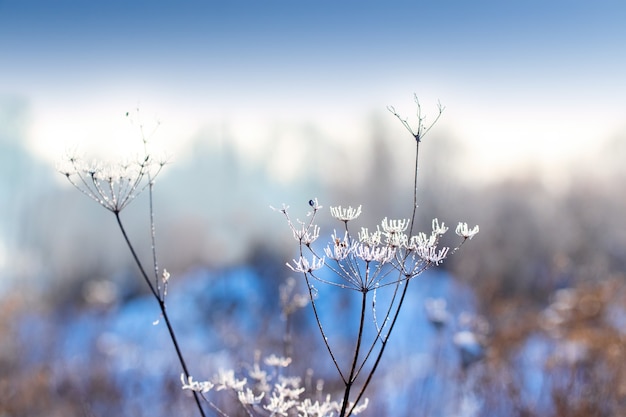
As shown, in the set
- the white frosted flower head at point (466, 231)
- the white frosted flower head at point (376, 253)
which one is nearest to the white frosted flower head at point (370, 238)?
the white frosted flower head at point (376, 253)

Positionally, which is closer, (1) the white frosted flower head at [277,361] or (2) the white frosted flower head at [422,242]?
(2) the white frosted flower head at [422,242]

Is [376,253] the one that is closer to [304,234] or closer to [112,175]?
[304,234]

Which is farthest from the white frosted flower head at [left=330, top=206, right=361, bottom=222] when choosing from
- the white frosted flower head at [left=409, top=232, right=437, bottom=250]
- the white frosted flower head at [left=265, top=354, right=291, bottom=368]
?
the white frosted flower head at [left=265, top=354, right=291, bottom=368]

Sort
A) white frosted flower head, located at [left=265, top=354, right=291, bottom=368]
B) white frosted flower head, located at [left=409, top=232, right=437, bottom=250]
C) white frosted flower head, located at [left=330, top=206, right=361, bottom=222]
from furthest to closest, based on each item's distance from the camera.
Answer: white frosted flower head, located at [left=265, top=354, right=291, bottom=368], white frosted flower head, located at [left=330, top=206, right=361, bottom=222], white frosted flower head, located at [left=409, top=232, right=437, bottom=250]

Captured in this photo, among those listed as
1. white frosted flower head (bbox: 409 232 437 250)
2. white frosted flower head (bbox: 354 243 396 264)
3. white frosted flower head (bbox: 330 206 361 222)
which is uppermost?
white frosted flower head (bbox: 330 206 361 222)

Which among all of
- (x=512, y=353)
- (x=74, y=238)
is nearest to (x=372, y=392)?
(x=512, y=353)

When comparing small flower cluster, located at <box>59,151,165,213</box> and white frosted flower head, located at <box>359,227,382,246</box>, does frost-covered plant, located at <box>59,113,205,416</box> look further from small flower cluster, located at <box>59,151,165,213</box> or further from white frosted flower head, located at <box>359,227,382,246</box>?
white frosted flower head, located at <box>359,227,382,246</box>

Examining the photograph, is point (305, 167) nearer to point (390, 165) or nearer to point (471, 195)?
point (390, 165)

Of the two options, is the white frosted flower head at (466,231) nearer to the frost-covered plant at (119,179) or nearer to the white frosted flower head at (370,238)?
the white frosted flower head at (370,238)

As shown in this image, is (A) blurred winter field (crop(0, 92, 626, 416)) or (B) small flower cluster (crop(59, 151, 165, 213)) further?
(A) blurred winter field (crop(0, 92, 626, 416))

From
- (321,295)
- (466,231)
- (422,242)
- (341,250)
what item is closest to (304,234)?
(341,250)

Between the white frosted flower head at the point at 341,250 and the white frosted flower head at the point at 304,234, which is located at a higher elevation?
the white frosted flower head at the point at 304,234
